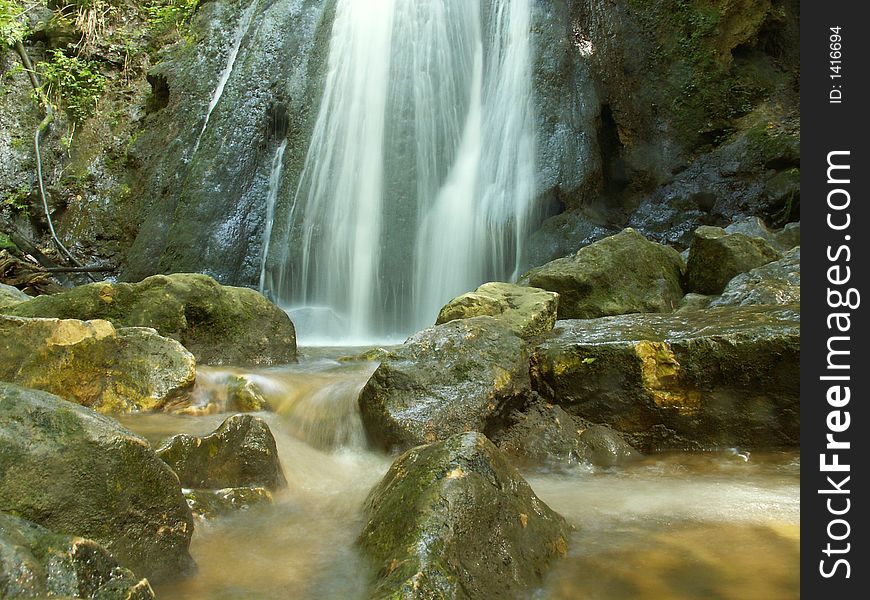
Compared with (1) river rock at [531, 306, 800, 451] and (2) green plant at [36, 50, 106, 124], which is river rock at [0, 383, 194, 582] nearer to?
(1) river rock at [531, 306, 800, 451]

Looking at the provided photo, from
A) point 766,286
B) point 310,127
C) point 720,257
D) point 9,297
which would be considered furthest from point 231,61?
point 766,286

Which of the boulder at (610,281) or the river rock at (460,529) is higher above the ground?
the boulder at (610,281)

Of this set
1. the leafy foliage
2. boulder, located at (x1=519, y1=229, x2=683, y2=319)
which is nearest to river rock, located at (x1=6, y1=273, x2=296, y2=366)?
boulder, located at (x1=519, y1=229, x2=683, y2=319)

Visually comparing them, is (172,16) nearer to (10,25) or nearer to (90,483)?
(10,25)

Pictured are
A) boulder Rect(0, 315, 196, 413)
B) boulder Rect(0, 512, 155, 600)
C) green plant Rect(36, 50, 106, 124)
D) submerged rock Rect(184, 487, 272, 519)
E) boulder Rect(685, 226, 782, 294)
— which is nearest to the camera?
boulder Rect(0, 512, 155, 600)

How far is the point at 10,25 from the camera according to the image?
12.5m

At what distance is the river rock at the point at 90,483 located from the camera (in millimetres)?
2018

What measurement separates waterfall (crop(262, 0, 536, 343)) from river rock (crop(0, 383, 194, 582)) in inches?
241

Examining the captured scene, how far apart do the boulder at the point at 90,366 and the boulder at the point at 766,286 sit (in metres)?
4.23

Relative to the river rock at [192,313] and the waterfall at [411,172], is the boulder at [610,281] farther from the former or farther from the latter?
the river rock at [192,313]

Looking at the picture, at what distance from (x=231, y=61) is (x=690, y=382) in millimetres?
10800

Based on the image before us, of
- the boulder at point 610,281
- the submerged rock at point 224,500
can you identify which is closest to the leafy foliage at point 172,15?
the boulder at point 610,281

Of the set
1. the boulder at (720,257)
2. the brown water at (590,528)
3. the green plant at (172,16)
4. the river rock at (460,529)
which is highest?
the green plant at (172,16)

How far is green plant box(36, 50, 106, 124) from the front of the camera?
12.8 m
